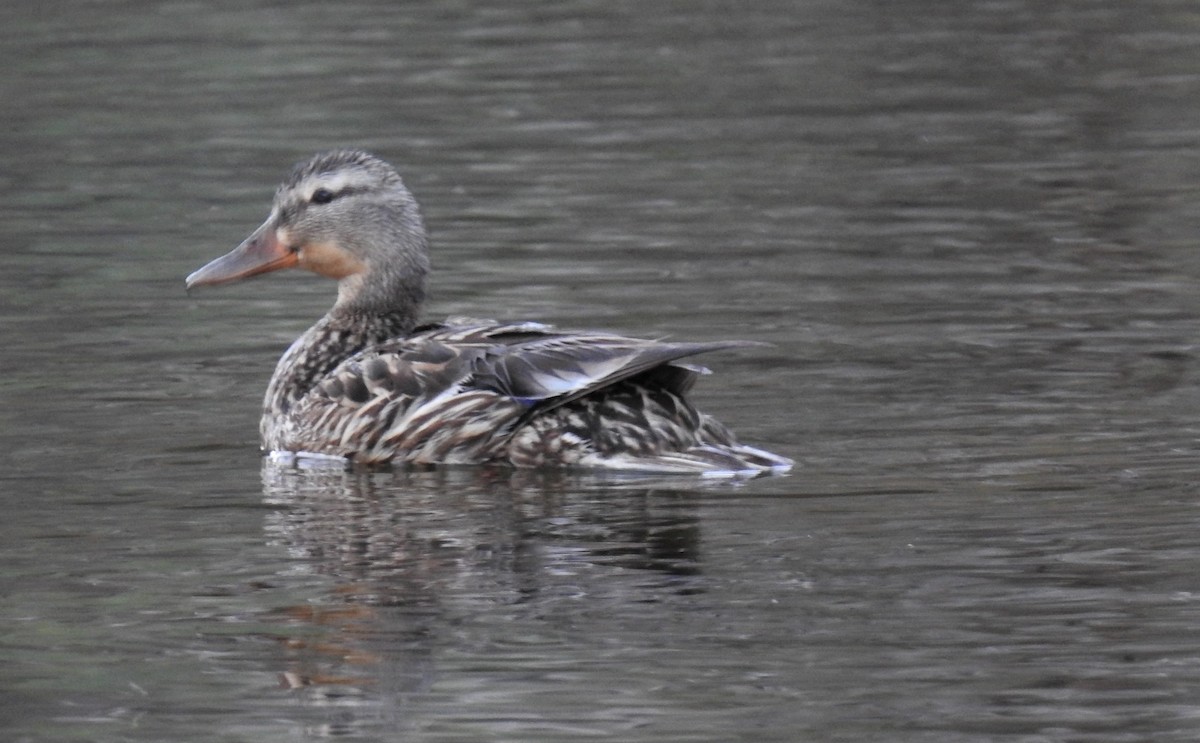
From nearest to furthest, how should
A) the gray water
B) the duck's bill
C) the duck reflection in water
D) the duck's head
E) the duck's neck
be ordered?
the gray water → the duck reflection in water → the duck's neck → the duck's head → the duck's bill

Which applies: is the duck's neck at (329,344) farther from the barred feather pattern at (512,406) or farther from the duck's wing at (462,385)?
the duck's wing at (462,385)

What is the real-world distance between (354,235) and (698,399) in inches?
62.9

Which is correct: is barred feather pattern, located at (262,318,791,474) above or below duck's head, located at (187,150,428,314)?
below

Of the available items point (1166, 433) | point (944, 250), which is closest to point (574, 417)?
point (1166, 433)

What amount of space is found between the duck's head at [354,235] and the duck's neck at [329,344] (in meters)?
0.05

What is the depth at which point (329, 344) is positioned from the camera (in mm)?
10055

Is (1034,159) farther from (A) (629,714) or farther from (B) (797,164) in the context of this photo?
(A) (629,714)

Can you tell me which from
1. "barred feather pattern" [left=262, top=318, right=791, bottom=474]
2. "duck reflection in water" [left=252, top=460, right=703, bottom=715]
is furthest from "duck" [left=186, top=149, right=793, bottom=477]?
"duck reflection in water" [left=252, top=460, right=703, bottom=715]

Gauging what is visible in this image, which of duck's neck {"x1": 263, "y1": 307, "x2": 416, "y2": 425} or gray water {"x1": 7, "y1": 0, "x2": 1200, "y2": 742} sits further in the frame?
duck's neck {"x1": 263, "y1": 307, "x2": 416, "y2": 425}

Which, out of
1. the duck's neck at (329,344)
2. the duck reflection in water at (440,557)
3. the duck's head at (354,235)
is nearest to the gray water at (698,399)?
the duck reflection in water at (440,557)

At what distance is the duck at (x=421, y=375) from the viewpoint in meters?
8.84

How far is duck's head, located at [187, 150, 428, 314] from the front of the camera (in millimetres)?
10164

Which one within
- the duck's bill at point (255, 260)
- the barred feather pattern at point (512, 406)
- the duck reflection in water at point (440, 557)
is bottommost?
the duck reflection in water at point (440, 557)

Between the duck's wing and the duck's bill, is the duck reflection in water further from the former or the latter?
the duck's bill
